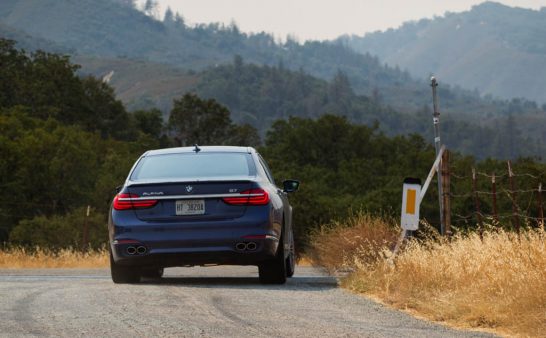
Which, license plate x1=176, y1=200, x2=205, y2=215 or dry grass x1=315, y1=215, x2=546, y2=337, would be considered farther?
license plate x1=176, y1=200, x2=205, y2=215

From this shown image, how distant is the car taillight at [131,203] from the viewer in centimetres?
1242

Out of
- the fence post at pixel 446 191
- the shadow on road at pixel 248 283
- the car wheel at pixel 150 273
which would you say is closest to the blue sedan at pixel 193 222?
the shadow on road at pixel 248 283

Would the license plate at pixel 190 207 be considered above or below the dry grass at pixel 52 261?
above

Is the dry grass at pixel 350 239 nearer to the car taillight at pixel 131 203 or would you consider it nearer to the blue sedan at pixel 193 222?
the blue sedan at pixel 193 222

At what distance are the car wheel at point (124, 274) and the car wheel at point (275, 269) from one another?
1491 millimetres

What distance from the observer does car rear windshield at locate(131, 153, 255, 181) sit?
12.8 metres

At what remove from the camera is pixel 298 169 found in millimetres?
90125

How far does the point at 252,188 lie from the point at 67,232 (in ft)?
161

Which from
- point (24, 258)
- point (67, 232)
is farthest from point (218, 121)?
point (24, 258)

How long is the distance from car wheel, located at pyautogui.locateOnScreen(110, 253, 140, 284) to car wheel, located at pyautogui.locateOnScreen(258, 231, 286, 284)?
1491 millimetres

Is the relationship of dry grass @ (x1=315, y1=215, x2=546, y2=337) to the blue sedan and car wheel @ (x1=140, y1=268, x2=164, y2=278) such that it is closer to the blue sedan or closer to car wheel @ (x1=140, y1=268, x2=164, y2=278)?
the blue sedan

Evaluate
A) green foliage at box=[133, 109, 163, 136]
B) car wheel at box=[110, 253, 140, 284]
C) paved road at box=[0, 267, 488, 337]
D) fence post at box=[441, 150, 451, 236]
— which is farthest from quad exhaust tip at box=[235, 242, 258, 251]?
green foliage at box=[133, 109, 163, 136]

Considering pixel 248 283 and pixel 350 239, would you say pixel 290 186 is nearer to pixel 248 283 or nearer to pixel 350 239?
pixel 248 283

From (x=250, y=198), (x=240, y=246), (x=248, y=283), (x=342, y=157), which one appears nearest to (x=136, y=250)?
(x=240, y=246)
